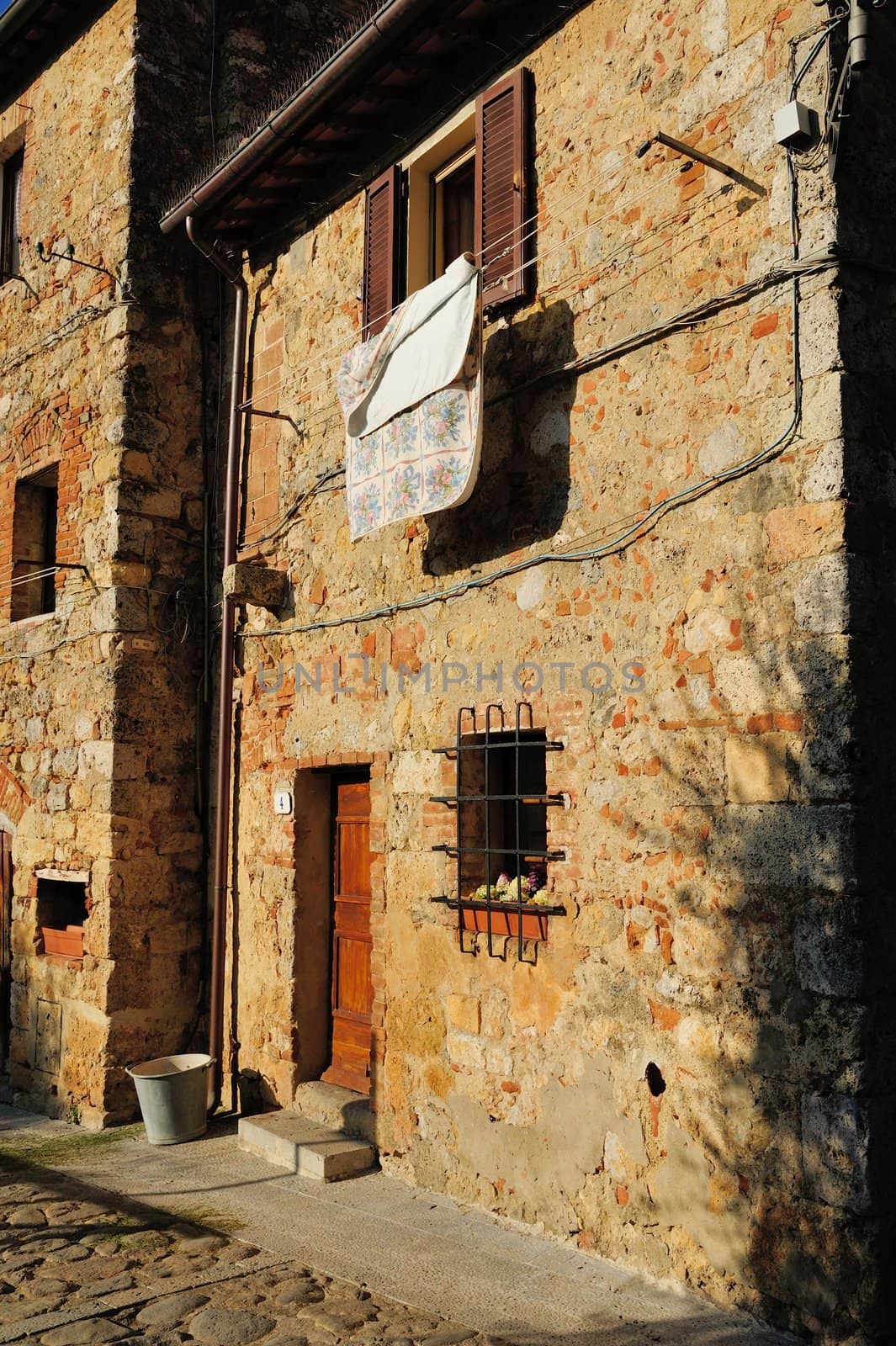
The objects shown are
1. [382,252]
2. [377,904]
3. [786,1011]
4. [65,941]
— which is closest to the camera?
[786,1011]

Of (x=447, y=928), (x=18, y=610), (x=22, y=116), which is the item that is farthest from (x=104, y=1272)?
(x=22, y=116)

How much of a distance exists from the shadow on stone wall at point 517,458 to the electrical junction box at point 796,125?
1329mm

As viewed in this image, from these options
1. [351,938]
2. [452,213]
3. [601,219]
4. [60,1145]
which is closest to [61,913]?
[60,1145]

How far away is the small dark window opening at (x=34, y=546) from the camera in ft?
29.3

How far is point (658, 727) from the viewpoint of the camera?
15.6 ft

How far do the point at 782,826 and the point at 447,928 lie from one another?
2097 mm

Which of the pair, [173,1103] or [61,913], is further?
[61,913]

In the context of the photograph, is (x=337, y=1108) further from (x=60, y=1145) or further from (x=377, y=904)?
(x=60, y=1145)

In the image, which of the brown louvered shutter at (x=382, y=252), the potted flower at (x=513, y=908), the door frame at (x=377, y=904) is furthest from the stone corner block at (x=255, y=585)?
the potted flower at (x=513, y=908)

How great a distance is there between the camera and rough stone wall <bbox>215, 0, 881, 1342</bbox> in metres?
4.11

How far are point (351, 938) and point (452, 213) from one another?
423cm

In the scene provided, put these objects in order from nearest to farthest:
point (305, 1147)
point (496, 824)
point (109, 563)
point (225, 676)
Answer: point (496, 824) → point (305, 1147) → point (225, 676) → point (109, 563)

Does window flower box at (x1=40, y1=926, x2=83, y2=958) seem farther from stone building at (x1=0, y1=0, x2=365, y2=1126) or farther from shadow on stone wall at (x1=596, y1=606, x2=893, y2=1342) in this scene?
shadow on stone wall at (x1=596, y1=606, x2=893, y2=1342)

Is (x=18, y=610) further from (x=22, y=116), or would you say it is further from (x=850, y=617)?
(x=850, y=617)
